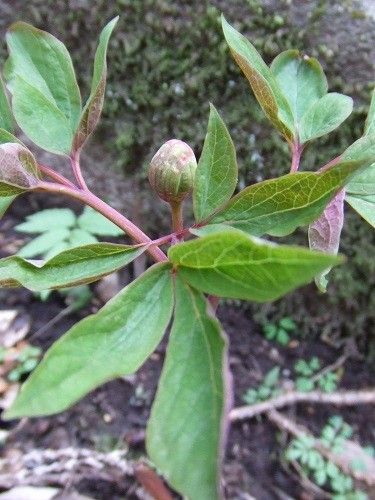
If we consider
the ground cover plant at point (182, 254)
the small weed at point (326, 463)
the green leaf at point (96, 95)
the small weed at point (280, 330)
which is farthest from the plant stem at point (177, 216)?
the small weed at point (280, 330)

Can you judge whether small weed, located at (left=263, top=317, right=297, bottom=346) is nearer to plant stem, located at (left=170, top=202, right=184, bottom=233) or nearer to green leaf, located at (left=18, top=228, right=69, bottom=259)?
green leaf, located at (left=18, top=228, right=69, bottom=259)

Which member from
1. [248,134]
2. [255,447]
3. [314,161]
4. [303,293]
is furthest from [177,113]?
[255,447]

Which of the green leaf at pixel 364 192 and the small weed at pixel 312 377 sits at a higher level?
Answer: the green leaf at pixel 364 192

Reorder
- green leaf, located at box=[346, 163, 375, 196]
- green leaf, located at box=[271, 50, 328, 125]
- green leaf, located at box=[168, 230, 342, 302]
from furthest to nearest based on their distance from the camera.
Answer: green leaf, located at box=[271, 50, 328, 125] < green leaf, located at box=[346, 163, 375, 196] < green leaf, located at box=[168, 230, 342, 302]

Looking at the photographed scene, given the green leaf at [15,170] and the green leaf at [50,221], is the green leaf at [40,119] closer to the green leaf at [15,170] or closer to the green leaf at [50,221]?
the green leaf at [15,170]

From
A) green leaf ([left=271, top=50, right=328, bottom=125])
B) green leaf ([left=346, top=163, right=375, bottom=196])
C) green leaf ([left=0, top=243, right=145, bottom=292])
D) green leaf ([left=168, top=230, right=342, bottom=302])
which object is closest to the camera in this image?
green leaf ([left=168, top=230, right=342, bottom=302])

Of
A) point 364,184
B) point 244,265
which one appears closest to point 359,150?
point 364,184

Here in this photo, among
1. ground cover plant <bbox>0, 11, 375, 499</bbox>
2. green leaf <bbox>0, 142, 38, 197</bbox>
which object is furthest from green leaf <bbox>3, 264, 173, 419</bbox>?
green leaf <bbox>0, 142, 38, 197</bbox>

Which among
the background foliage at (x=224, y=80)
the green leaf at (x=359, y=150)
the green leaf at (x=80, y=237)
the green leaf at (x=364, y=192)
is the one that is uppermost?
the green leaf at (x=359, y=150)
